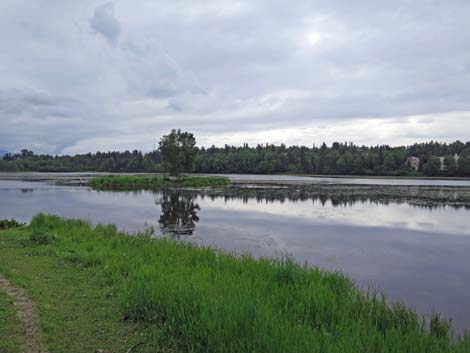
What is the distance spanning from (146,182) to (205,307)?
50.7m

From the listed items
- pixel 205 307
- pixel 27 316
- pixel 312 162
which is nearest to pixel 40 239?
pixel 27 316

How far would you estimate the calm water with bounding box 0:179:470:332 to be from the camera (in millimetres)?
10107

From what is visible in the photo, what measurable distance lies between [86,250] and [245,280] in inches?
210

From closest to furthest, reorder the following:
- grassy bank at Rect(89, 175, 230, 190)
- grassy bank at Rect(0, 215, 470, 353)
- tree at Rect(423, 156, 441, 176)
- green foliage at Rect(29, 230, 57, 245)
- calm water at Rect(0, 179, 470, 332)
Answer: grassy bank at Rect(0, 215, 470, 353) < calm water at Rect(0, 179, 470, 332) < green foliage at Rect(29, 230, 57, 245) < grassy bank at Rect(89, 175, 230, 190) < tree at Rect(423, 156, 441, 176)

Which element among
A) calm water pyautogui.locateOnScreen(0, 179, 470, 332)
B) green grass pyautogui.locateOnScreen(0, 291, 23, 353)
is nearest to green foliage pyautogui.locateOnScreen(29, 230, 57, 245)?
calm water pyautogui.locateOnScreen(0, 179, 470, 332)

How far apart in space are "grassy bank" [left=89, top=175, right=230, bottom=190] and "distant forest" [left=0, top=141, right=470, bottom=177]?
36.8 metres

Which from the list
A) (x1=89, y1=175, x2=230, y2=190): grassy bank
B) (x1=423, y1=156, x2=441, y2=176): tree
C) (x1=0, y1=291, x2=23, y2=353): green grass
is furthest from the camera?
(x1=423, y1=156, x2=441, y2=176): tree

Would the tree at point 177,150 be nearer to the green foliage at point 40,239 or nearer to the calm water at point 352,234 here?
the calm water at point 352,234

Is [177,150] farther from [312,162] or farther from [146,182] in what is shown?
[312,162]

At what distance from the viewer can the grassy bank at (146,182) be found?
51.7m

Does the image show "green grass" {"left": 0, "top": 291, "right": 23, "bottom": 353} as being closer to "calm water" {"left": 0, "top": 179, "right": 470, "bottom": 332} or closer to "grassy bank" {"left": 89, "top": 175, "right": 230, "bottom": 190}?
"calm water" {"left": 0, "top": 179, "right": 470, "bottom": 332}

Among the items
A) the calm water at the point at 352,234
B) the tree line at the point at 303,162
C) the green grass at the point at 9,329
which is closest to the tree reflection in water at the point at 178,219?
the calm water at the point at 352,234

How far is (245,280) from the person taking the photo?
7.36m

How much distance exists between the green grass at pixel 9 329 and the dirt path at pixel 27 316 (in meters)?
0.07
